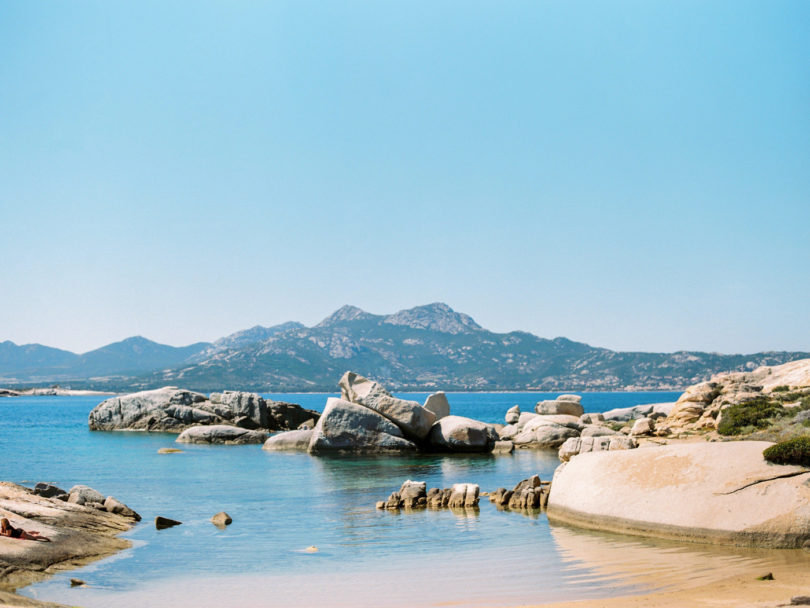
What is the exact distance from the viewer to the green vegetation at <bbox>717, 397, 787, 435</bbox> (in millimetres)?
32844

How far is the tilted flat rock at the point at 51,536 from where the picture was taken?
44.6ft

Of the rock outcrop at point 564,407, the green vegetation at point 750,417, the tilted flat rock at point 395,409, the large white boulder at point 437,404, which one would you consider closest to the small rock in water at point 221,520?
the tilted flat rock at point 395,409

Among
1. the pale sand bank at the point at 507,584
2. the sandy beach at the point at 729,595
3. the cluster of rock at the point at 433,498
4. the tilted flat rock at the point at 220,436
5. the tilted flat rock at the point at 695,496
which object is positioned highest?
the tilted flat rock at the point at 695,496

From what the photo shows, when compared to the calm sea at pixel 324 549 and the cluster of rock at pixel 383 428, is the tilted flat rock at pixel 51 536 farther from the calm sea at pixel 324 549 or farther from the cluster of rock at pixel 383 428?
the cluster of rock at pixel 383 428

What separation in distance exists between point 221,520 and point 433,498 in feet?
22.9

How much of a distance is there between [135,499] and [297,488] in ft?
21.0

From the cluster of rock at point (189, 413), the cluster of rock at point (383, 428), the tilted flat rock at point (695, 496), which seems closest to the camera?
the tilted flat rock at point (695, 496)

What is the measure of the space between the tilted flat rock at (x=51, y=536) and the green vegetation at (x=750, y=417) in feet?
88.0

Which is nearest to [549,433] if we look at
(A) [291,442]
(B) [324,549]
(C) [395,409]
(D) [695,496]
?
→ (C) [395,409]

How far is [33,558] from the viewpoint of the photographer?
14016 millimetres

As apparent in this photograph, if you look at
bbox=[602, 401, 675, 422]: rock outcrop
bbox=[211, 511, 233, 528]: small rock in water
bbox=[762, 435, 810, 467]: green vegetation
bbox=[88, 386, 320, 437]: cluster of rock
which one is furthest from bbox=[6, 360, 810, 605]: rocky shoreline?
bbox=[88, 386, 320, 437]: cluster of rock

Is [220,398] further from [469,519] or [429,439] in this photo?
[469,519]

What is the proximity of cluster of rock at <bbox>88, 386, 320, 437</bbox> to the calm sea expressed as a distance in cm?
2856

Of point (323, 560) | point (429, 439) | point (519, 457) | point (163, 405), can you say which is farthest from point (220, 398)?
point (323, 560)
